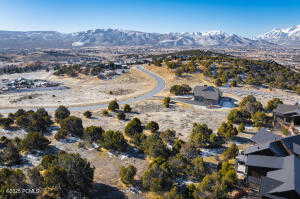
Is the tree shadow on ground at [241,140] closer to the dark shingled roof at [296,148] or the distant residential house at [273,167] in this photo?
the distant residential house at [273,167]

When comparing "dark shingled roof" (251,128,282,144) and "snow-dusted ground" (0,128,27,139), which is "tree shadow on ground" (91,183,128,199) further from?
"snow-dusted ground" (0,128,27,139)

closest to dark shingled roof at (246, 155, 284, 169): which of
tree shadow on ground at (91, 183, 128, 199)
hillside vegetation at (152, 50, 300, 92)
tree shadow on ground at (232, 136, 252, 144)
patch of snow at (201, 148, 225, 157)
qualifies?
patch of snow at (201, 148, 225, 157)

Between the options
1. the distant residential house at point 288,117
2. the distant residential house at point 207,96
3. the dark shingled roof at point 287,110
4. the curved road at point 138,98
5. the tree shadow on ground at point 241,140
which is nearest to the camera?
the tree shadow on ground at point 241,140

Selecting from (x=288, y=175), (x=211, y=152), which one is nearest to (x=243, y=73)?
Result: (x=211, y=152)

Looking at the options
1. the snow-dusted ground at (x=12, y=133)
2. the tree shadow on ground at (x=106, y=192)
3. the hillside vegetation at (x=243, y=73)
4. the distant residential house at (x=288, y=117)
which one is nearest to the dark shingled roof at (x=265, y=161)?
the tree shadow on ground at (x=106, y=192)

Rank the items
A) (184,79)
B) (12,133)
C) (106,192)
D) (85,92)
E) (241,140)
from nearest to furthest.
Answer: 1. (106,192)
2. (241,140)
3. (12,133)
4. (85,92)
5. (184,79)

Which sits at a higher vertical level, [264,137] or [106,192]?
[264,137]

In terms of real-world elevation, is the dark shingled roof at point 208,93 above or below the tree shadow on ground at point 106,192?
above

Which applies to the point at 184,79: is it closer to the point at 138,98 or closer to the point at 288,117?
the point at 138,98
